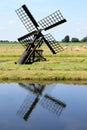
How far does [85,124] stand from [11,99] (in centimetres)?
758

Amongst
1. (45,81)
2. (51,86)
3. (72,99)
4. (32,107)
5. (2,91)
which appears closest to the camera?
(32,107)

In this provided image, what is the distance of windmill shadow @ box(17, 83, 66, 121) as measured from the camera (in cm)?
1876

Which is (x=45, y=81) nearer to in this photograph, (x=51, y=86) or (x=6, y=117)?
(x=51, y=86)

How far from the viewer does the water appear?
15750 mm

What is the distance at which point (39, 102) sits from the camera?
846 inches

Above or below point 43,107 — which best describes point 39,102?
below

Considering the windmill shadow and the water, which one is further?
the windmill shadow

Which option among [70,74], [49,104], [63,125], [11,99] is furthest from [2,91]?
[63,125]

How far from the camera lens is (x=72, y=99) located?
872 inches

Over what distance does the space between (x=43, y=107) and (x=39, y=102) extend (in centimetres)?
151

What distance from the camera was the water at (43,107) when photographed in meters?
15.8

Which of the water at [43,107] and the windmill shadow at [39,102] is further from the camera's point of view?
the windmill shadow at [39,102]

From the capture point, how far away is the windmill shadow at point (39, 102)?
1876 cm

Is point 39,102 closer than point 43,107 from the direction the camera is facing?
No
